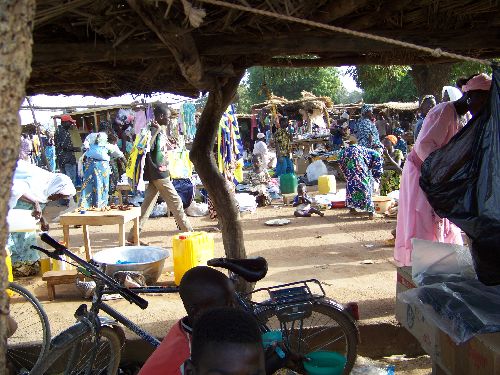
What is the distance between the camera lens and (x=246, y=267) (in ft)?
9.66

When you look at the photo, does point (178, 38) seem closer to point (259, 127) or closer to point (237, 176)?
point (237, 176)

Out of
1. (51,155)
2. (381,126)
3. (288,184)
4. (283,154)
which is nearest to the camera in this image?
(288,184)

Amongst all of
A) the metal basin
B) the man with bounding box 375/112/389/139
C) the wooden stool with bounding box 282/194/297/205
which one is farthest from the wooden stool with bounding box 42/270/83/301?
the man with bounding box 375/112/389/139

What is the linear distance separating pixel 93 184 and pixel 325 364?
24.7 ft

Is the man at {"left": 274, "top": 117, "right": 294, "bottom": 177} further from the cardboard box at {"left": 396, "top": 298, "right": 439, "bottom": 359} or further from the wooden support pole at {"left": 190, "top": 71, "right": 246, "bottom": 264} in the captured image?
the cardboard box at {"left": 396, "top": 298, "right": 439, "bottom": 359}

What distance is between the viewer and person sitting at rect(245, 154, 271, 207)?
469 inches

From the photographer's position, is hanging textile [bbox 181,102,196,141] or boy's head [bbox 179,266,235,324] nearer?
boy's head [bbox 179,266,235,324]

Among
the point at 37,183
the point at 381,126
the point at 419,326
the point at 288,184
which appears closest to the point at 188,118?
the point at 288,184

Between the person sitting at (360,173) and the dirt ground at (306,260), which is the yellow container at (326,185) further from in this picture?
the person sitting at (360,173)

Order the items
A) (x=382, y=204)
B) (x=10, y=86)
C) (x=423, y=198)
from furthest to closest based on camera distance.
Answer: (x=382, y=204) → (x=423, y=198) → (x=10, y=86)

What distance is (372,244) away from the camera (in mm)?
7570

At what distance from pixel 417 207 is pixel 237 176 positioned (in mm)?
6957

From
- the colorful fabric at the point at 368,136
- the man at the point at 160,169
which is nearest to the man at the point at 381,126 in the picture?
the colorful fabric at the point at 368,136

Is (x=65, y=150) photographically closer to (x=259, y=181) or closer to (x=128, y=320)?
(x=259, y=181)
